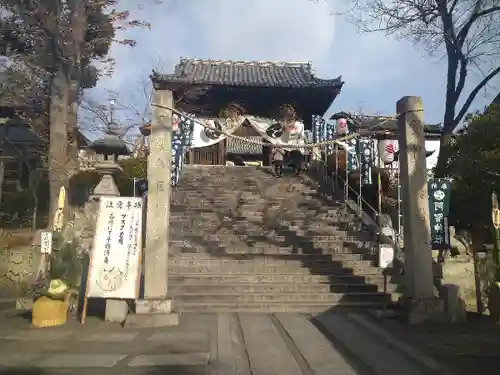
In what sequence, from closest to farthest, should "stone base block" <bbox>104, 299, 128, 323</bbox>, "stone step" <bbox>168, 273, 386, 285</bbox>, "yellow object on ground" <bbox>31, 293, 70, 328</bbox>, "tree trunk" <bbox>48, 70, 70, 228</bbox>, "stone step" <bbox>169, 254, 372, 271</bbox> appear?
1. "yellow object on ground" <bbox>31, 293, 70, 328</bbox>
2. "stone base block" <bbox>104, 299, 128, 323</bbox>
3. "stone step" <bbox>168, 273, 386, 285</bbox>
4. "stone step" <bbox>169, 254, 372, 271</bbox>
5. "tree trunk" <bbox>48, 70, 70, 228</bbox>

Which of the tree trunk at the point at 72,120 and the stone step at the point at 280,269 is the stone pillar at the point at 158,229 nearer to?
the stone step at the point at 280,269

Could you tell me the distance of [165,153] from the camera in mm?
8078

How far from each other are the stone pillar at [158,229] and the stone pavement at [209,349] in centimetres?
35

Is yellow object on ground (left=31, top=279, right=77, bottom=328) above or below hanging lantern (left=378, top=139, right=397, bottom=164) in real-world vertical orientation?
below

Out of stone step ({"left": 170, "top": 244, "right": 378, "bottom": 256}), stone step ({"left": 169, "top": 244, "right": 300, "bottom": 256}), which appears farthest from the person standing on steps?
stone step ({"left": 169, "top": 244, "right": 300, "bottom": 256})

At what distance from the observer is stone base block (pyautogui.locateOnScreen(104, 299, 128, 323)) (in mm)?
7973

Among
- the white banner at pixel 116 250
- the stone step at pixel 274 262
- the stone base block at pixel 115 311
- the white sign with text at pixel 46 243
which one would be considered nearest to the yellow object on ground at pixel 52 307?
the white banner at pixel 116 250

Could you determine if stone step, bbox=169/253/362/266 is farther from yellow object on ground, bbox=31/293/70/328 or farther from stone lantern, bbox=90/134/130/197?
yellow object on ground, bbox=31/293/70/328

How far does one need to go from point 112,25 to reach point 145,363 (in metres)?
12.1

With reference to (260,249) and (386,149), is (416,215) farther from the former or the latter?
(386,149)

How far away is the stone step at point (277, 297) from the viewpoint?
947 centimetres

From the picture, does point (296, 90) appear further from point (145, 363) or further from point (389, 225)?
point (145, 363)

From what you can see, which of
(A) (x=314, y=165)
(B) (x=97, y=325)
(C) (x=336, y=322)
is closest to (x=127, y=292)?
(B) (x=97, y=325)

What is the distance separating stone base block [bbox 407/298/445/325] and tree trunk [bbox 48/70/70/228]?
1011 cm
